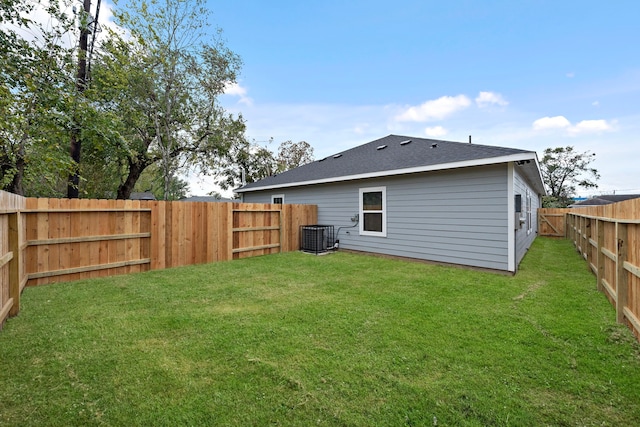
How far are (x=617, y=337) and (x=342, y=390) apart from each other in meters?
2.87

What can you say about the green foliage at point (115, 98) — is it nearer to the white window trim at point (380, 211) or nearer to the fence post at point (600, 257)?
the white window trim at point (380, 211)

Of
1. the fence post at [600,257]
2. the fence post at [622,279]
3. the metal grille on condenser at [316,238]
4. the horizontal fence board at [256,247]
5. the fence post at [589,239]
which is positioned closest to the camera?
the fence post at [622,279]

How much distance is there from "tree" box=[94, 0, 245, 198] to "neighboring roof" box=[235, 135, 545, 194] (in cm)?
556

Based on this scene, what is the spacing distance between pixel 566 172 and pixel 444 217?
86.8ft

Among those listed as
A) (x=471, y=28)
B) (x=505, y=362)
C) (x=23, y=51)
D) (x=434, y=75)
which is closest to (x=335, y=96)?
(x=434, y=75)

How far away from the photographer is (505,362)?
2.32 meters

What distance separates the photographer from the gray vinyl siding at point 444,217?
5715 mm

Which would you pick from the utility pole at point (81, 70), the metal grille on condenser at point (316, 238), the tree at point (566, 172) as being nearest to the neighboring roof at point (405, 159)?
the metal grille on condenser at point (316, 238)

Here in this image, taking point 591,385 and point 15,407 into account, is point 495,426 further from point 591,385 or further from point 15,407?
point 15,407

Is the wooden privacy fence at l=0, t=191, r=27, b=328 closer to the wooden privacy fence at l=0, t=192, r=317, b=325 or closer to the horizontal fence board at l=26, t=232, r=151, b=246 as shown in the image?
the wooden privacy fence at l=0, t=192, r=317, b=325

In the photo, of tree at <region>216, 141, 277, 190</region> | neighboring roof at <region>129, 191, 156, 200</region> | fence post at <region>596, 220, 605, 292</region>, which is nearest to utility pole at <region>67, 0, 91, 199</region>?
neighboring roof at <region>129, 191, 156, 200</region>

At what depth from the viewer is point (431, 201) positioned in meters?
6.72

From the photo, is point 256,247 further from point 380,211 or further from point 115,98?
point 115,98

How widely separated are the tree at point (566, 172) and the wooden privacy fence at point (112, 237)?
27.7 metres
